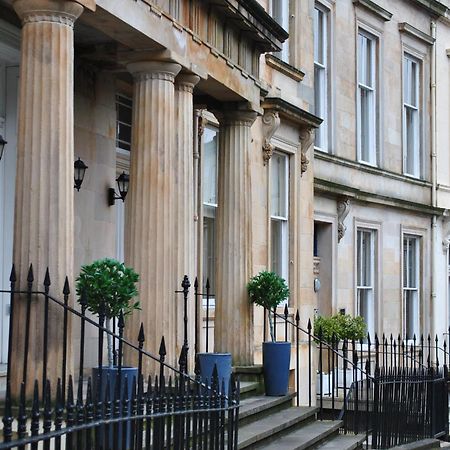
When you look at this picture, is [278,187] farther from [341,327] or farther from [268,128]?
[341,327]

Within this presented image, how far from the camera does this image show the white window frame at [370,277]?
68.3ft

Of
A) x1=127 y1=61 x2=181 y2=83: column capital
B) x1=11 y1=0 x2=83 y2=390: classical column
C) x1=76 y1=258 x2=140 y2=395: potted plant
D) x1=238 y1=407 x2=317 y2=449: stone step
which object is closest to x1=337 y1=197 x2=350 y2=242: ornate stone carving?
x1=238 y1=407 x2=317 y2=449: stone step

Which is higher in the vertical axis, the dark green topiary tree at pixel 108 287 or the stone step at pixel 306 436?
the dark green topiary tree at pixel 108 287

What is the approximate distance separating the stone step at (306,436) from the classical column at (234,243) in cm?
120

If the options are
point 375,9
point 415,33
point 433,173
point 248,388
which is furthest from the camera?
point 433,173

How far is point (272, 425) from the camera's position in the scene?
36.4 ft

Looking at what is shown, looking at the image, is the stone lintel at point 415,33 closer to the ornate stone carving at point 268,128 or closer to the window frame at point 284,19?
the window frame at point 284,19

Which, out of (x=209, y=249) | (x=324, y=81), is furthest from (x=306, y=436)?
(x=324, y=81)

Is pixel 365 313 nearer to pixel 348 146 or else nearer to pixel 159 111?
pixel 348 146

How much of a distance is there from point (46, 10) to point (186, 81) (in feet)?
9.20

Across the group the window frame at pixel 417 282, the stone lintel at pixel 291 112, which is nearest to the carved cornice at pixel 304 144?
the stone lintel at pixel 291 112

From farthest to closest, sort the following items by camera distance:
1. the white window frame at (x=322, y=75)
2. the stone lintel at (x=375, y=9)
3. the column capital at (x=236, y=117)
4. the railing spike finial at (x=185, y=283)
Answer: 1. the stone lintel at (x=375, y=9)
2. the white window frame at (x=322, y=75)
3. the column capital at (x=236, y=117)
4. the railing spike finial at (x=185, y=283)

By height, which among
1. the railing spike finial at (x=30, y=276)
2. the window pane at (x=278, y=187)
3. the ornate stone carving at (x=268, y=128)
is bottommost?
the railing spike finial at (x=30, y=276)

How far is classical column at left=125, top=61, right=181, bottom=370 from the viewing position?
409 inches
